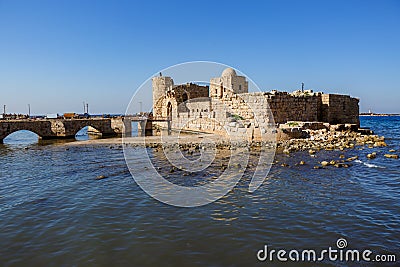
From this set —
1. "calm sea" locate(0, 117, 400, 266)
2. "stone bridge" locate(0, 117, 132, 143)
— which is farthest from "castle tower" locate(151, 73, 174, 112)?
"calm sea" locate(0, 117, 400, 266)

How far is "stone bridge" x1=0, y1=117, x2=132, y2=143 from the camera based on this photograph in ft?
65.7

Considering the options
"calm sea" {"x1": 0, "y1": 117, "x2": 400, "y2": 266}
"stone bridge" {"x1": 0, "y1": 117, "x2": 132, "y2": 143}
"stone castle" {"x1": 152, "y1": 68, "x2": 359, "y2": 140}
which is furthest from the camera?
"stone bridge" {"x1": 0, "y1": 117, "x2": 132, "y2": 143}

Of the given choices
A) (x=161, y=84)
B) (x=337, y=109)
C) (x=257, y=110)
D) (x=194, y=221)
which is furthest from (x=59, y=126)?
(x=337, y=109)

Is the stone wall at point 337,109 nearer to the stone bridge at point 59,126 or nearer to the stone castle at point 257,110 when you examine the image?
the stone castle at point 257,110

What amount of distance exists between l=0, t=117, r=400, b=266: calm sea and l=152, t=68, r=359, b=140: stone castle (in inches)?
369

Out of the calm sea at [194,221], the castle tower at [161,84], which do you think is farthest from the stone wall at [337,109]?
the castle tower at [161,84]

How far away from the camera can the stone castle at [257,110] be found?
18250 millimetres

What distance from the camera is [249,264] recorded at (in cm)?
359

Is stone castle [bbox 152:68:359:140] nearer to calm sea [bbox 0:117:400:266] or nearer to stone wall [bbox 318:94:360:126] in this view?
stone wall [bbox 318:94:360:126]

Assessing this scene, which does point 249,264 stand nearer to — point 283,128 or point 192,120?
point 283,128

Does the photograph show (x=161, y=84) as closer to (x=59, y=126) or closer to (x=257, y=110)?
(x=59, y=126)

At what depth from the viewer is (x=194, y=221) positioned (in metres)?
4.99

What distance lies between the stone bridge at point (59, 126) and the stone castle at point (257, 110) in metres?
6.31

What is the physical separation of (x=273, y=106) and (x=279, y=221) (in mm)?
14619
